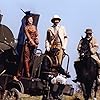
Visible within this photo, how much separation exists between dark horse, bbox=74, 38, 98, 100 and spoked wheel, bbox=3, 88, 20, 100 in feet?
9.38

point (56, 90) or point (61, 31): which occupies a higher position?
point (61, 31)

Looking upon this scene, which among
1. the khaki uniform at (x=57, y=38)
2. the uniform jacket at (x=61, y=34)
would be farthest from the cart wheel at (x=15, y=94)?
the uniform jacket at (x=61, y=34)

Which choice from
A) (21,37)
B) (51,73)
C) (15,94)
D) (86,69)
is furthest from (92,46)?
(15,94)

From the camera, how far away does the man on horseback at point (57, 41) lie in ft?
46.2

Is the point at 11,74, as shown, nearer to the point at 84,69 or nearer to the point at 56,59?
the point at 56,59

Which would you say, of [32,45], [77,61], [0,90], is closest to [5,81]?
[0,90]

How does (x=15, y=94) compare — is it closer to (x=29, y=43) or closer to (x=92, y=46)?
(x=29, y=43)

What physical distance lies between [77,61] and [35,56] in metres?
2.40

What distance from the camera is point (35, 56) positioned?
14336mm

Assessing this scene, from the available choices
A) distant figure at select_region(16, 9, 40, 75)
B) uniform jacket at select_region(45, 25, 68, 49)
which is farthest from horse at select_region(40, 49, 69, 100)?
distant figure at select_region(16, 9, 40, 75)

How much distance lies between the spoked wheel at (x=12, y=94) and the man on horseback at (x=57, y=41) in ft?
3.57

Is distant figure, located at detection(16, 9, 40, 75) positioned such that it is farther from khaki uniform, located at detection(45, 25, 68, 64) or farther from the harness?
the harness

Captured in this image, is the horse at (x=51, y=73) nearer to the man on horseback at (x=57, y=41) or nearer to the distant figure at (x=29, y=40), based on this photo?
the man on horseback at (x=57, y=41)

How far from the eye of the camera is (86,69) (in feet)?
53.6
